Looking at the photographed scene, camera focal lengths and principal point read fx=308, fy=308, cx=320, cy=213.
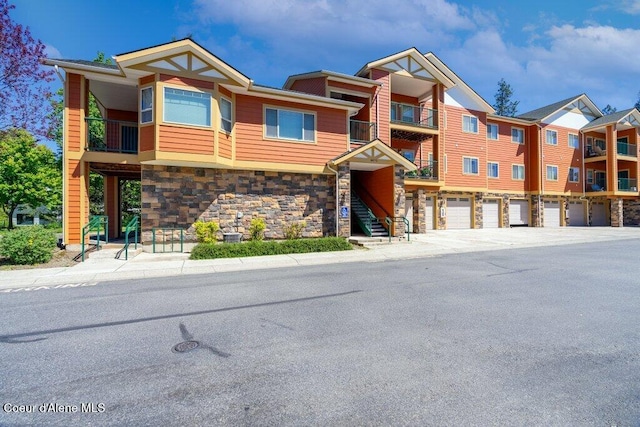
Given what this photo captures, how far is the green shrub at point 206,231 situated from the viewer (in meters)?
12.8

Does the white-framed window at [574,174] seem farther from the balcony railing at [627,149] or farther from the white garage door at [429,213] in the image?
the white garage door at [429,213]

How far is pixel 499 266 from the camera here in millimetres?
9930

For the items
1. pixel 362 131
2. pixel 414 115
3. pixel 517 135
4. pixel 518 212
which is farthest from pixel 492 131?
pixel 362 131

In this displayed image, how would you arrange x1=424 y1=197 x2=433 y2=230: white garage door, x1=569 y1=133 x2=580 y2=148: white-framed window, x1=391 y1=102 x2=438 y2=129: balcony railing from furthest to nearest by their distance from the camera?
1. x1=569 y1=133 x2=580 y2=148: white-framed window
2. x1=424 y1=197 x2=433 y2=230: white garage door
3. x1=391 y1=102 x2=438 y2=129: balcony railing

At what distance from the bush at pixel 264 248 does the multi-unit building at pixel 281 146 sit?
1912mm

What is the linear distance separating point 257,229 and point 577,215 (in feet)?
108

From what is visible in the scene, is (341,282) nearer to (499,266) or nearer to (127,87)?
(499,266)

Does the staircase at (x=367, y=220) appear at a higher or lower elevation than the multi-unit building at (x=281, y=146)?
lower

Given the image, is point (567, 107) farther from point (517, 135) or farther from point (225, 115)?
point (225, 115)

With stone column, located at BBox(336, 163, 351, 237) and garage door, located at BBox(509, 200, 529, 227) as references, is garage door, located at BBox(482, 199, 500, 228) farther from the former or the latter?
stone column, located at BBox(336, 163, 351, 237)

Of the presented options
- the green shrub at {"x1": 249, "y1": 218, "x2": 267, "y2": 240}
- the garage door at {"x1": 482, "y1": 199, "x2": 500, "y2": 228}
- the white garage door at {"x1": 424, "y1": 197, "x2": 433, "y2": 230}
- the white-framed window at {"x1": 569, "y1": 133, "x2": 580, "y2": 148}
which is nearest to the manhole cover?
the green shrub at {"x1": 249, "y1": 218, "x2": 267, "y2": 240}

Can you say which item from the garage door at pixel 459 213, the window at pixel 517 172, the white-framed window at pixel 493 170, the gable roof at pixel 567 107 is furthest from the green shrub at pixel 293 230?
the gable roof at pixel 567 107

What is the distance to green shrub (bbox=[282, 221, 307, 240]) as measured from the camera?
14719 mm

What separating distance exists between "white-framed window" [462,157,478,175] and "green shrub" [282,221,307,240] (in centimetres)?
1583
